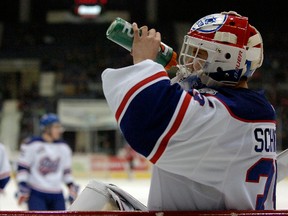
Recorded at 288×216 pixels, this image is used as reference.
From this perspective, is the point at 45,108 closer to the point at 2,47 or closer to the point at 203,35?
the point at 2,47

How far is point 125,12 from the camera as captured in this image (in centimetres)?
1789

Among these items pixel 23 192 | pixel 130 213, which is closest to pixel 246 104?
pixel 130 213

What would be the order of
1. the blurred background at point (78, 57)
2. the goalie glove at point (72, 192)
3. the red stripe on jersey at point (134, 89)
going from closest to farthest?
the red stripe on jersey at point (134, 89)
the goalie glove at point (72, 192)
the blurred background at point (78, 57)

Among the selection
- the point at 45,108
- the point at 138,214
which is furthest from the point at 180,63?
the point at 45,108

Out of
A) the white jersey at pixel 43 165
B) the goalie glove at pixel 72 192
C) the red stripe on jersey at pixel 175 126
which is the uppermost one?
the red stripe on jersey at pixel 175 126

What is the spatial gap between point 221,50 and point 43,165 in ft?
12.8

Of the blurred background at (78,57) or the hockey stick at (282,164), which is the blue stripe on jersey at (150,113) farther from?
the blurred background at (78,57)

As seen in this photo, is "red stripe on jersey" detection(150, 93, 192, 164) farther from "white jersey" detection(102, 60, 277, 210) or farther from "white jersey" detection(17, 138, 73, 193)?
"white jersey" detection(17, 138, 73, 193)

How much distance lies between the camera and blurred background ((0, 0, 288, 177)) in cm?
1312

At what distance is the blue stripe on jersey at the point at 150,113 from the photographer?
1.22 metres

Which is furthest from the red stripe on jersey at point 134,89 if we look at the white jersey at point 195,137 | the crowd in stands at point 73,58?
the crowd in stands at point 73,58

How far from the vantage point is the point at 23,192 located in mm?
4824

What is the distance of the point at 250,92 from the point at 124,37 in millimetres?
345

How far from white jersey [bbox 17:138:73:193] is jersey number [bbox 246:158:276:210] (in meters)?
3.66
